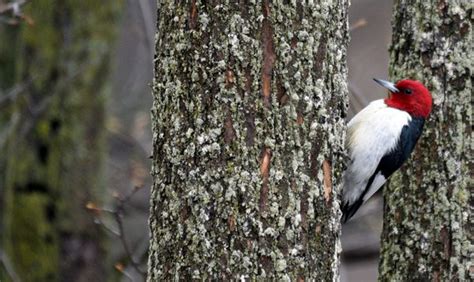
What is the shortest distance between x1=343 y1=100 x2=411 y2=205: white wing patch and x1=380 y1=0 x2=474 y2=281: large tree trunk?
0.12 meters

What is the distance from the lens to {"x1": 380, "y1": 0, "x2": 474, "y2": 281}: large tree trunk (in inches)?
154

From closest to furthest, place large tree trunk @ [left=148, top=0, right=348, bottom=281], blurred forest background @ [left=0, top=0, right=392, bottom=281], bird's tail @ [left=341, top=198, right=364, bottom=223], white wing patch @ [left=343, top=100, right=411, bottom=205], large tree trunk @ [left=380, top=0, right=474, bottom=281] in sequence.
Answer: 1. large tree trunk @ [left=148, top=0, right=348, bottom=281]
2. large tree trunk @ [left=380, top=0, right=474, bottom=281]
3. white wing patch @ [left=343, top=100, right=411, bottom=205]
4. bird's tail @ [left=341, top=198, right=364, bottom=223]
5. blurred forest background @ [left=0, top=0, right=392, bottom=281]

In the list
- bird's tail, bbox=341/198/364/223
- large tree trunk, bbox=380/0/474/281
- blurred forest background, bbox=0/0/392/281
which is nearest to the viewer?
large tree trunk, bbox=380/0/474/281

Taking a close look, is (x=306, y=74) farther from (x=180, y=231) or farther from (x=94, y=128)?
(x=94, y=128)

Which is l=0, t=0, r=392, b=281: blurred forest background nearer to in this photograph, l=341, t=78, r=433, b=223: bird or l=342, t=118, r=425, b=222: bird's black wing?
l=341, t=78, r=433, b=223: bird

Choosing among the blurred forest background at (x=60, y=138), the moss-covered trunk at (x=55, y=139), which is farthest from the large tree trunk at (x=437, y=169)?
the moss-covered trunk at (x=55, y=139)

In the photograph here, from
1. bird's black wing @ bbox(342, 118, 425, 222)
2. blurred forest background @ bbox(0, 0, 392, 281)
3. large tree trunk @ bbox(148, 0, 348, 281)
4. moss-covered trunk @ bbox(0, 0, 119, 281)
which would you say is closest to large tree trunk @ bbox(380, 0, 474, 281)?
bird's black wing @ bbox(342, 118, 425, 222)

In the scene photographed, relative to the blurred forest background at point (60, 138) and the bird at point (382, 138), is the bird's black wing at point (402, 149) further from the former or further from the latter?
the blurred forest background at point (60, 138)

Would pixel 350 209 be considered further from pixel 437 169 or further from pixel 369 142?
pixel 437 169

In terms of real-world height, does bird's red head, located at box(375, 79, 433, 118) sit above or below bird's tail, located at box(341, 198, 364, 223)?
above

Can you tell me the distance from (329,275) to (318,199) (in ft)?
0.84

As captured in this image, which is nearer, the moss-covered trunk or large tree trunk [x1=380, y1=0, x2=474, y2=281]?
large tree trunk [x1=380, y1=0, x2=474, y2=281]

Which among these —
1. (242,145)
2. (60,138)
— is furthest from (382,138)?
(60,138)

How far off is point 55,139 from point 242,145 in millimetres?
3501
